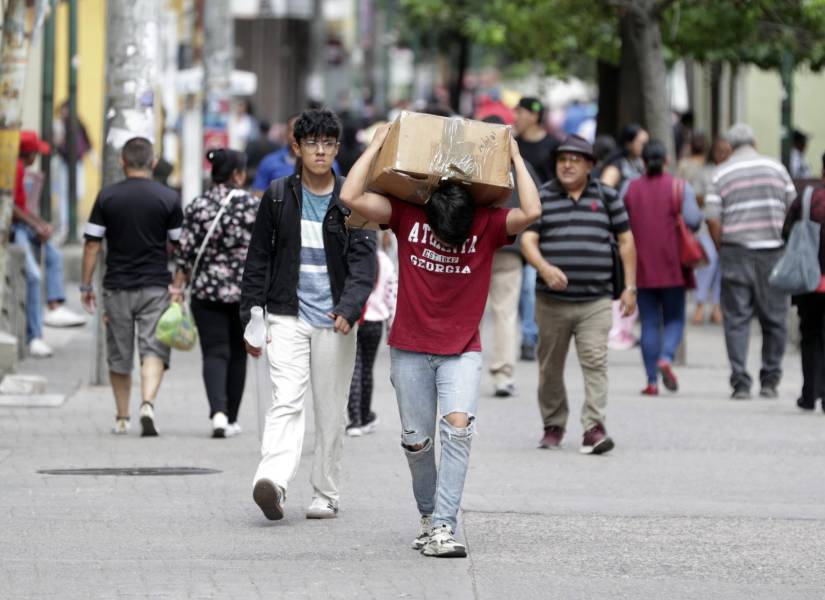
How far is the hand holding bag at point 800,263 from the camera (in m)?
13.2

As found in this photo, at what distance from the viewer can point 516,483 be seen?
10195 mm

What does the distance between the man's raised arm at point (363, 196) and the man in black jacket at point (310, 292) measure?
2.45 ft

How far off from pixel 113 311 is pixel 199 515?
3.20 metres

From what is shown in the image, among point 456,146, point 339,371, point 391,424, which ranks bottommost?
point 391,424

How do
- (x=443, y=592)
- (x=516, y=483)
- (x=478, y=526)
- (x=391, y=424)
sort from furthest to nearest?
1. (x=391, y=424)
2. (x=516, y=483)
3. (x=478, y=526)
4. (x=443, y=592)

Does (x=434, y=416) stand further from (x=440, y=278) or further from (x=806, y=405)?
(x=806, y=405)

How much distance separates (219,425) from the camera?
11.7 meters

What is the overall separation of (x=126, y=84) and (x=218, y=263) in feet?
10.2

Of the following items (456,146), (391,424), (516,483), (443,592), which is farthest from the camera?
(391,424)

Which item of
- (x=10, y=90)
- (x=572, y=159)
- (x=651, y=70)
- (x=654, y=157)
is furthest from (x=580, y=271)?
(x=651, y=70)

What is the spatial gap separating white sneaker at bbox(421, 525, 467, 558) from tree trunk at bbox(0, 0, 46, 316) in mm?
6231

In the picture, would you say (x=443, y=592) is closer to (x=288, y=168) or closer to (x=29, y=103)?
(x=288, y=168)

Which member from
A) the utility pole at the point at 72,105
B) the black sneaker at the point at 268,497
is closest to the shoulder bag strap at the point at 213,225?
the black sneaker at the point at 268,497

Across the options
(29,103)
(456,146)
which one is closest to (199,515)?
(456,146)
